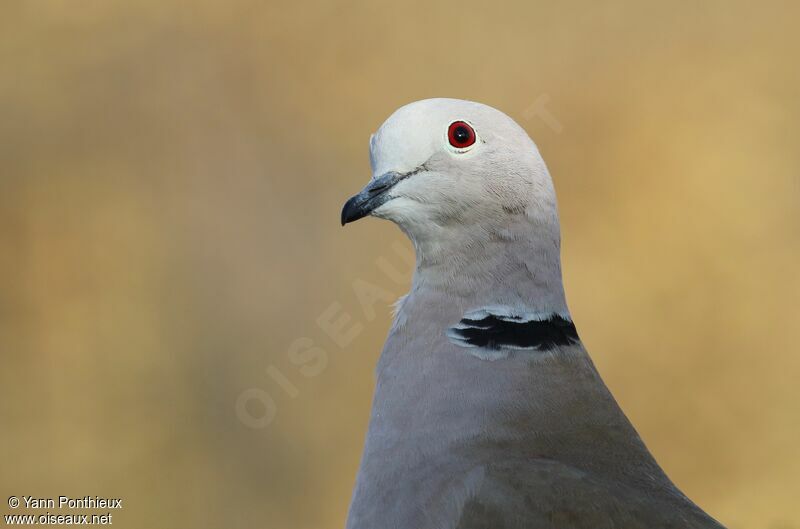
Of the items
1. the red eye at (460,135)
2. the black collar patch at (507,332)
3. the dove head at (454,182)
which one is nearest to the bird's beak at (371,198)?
the dove head at (454,182)

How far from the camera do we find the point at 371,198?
2.44m

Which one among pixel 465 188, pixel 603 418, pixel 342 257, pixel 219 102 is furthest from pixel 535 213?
pixel 219 102

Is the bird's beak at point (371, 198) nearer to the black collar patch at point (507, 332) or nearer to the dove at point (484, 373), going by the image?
the dove at point (484, 373)

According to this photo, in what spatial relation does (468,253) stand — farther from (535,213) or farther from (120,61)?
(120,61)

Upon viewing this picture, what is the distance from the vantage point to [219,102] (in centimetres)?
591

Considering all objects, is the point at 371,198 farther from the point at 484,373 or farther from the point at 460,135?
A: the point at 484,373

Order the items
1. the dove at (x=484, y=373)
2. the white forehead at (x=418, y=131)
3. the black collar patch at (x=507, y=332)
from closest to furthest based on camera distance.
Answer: the dove at (x=484, y=373) < the black collar patch at (x=507, y=332) < the white forehead at (x=418, y=131)

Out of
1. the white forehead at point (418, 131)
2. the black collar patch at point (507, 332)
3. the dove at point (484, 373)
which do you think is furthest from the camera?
the white forehead at point (418, 131)

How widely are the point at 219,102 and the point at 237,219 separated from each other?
0.63 meters

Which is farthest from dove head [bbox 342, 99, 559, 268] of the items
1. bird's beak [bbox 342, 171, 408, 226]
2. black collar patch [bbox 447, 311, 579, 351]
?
black collar patch [bbox 447, 311, 579, 351]

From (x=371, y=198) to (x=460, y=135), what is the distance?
0.78 ft

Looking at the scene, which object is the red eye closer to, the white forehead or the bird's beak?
the white forehead

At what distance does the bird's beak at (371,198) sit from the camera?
2424mm

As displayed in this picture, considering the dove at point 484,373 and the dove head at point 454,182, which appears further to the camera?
the dove head at point 454,182
